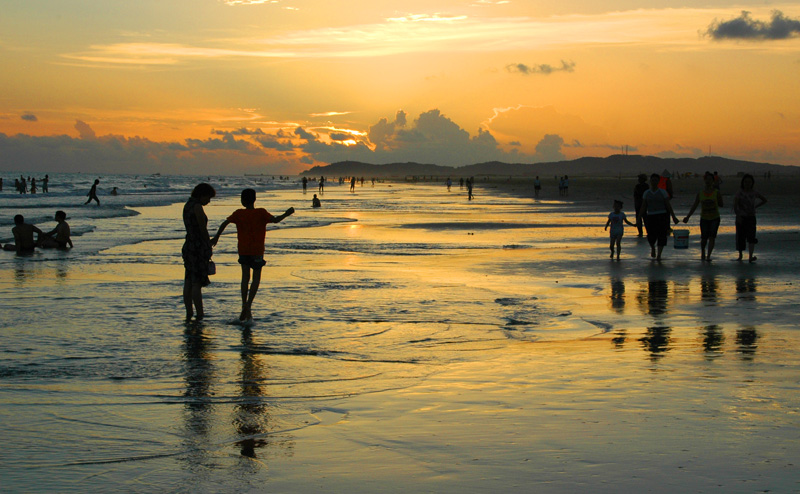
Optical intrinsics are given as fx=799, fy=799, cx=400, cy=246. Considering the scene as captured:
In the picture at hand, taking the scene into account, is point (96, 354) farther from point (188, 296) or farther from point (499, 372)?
point (499, 372)

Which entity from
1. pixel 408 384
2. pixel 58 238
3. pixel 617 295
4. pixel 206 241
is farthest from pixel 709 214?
pixel 58 238

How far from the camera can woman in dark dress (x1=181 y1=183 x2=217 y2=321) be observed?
33.8 ft

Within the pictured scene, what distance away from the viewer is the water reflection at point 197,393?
5230mm

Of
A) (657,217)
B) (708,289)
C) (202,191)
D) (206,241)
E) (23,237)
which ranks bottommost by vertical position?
(708,289)

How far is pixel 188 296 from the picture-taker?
10.3m

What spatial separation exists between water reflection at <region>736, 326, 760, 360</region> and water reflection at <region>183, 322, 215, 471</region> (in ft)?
16.6

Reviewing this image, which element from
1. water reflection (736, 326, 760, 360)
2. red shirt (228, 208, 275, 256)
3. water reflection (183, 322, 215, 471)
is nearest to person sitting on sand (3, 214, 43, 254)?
red shirt (228, 208, 275, 256)

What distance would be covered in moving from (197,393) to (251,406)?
0.69 meters

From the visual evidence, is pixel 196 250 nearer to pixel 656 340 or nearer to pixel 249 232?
pixel 249 232

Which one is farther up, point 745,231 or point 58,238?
point 745,231

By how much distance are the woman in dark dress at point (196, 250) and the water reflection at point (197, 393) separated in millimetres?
554

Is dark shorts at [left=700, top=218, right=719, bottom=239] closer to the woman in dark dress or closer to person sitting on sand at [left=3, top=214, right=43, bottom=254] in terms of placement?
the woman in dark dress

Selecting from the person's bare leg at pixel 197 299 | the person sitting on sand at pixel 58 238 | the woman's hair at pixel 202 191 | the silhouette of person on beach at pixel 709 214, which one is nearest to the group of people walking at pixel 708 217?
the silhouette of person on beach at pixel 709 214

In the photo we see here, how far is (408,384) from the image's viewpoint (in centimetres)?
698
